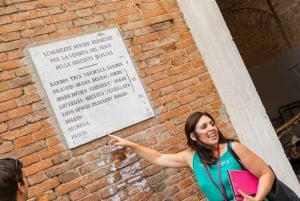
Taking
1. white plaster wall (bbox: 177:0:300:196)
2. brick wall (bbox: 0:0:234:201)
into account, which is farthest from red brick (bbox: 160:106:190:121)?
white plaster wall (bbox: 177:0:300:196)

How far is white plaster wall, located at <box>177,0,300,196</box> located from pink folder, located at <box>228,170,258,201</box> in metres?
1.79

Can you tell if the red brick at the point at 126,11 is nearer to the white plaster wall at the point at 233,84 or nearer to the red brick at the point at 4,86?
the white plaster wall at the point at 233,84

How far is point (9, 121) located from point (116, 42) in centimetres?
131

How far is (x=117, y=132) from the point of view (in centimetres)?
408

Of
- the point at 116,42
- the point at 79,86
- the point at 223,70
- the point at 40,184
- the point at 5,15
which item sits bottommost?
the point at 40,184

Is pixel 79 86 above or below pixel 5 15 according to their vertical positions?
below

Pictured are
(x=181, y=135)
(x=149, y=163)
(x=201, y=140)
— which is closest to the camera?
(x=201, y=140)

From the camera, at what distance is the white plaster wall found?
4969 millimetres

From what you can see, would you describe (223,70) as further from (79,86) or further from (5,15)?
(5,15)

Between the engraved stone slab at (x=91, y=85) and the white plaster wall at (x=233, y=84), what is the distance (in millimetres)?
1048

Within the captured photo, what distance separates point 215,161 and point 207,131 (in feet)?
0.81

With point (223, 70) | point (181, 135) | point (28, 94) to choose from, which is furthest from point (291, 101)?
point (28, 94)

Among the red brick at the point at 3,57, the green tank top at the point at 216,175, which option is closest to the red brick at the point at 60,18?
the red brick at the point at 3,57

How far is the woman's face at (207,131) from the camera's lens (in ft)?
10.9
